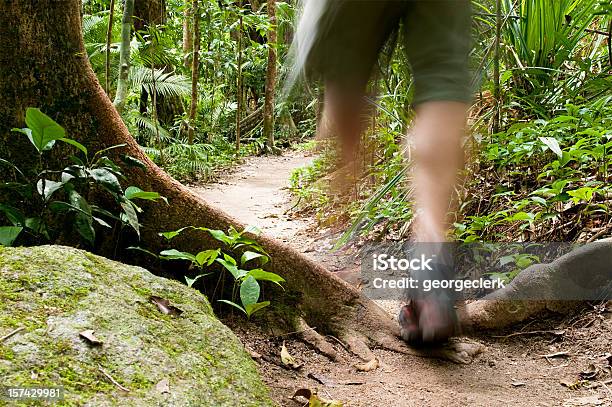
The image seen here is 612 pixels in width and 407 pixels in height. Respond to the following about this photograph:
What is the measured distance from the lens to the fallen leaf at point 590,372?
1.80 metres

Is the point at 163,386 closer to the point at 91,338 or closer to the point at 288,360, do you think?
the point at 91,338

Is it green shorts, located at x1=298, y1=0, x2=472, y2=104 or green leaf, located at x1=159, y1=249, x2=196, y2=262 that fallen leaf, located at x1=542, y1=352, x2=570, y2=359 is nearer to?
green shorts, located at x1=298, y1=0, x2=472, y2=104

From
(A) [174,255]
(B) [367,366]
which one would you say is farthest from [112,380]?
(B) [367,366]

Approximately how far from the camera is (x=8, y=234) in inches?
65.0

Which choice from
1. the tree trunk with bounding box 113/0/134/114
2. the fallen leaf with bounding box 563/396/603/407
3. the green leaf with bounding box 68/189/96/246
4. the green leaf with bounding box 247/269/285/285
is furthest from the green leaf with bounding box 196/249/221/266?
the tree trunk with bounding box 113/0/134/114

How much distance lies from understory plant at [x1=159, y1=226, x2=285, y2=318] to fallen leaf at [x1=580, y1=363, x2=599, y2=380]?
1.06 metres

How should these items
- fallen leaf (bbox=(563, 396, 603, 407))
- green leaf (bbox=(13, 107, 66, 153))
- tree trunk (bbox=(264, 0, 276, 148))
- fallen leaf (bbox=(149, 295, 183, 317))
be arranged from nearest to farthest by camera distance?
fallen leaf (bbox=(149, 295, 183, 317))
fallen leaf (bbox=(563, 396, 603, 407))
green leaf (bbox=(13, 107, 66, 153))
tree trunk (bbox=(264, 0, 276, 148))

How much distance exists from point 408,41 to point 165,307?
3.48ft

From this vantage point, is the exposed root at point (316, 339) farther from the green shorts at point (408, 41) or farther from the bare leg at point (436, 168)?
the green shorts at point (408, 41)

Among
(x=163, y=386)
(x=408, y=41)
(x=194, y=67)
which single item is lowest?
(x=163, y=386)

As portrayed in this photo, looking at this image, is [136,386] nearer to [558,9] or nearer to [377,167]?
[558,9]

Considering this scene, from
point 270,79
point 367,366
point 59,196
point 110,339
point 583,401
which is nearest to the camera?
point 110,339

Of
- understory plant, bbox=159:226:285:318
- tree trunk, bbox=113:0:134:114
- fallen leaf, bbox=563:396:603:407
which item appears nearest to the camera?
fallen leaf, bbox=563:396:603:407

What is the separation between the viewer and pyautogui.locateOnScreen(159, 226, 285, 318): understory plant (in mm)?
1901
